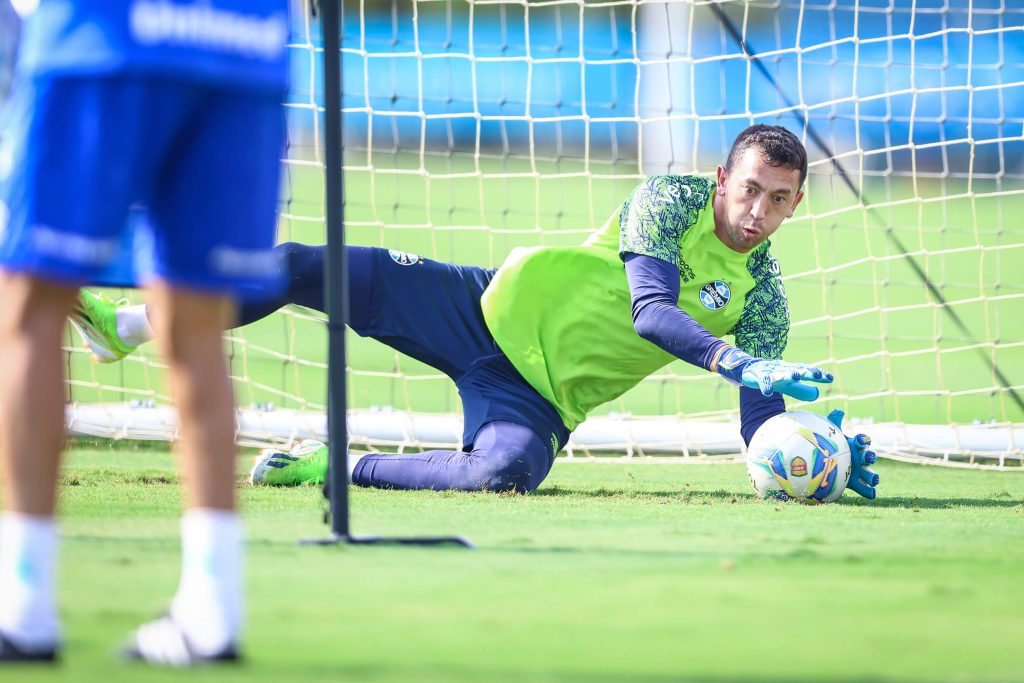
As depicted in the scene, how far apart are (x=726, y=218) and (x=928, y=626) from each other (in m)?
2.16

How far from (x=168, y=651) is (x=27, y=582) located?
0.21 meters

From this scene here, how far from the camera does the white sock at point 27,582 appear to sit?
1.78 meters

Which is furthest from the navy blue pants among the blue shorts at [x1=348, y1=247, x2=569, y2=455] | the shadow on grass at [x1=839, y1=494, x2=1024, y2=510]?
the shadow on grass at [x1=839, y1=494, x2=1024, y2=510]

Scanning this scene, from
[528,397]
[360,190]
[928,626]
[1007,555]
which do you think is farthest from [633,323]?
[360,190]

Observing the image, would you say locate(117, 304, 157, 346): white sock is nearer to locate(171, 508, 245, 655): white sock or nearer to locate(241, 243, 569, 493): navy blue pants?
locate(241, 243, 569, 493): navy blue pants

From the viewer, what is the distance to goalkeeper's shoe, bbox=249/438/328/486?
4145mm

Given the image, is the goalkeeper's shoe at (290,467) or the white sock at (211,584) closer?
the white sock at (211,584)

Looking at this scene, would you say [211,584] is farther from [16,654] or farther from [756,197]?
[756,197]

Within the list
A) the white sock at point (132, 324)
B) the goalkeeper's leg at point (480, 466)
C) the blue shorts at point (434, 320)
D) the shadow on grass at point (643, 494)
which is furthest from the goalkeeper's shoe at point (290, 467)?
the shadow on grass at point (643, 494)

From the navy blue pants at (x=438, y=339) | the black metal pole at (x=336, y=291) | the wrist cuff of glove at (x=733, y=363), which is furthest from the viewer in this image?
the navy blue pants at (x=438, y=339)

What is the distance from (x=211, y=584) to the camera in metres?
1.83

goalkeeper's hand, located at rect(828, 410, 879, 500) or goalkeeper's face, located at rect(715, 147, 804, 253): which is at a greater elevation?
goalkeeper's face, located at rect(715, 147, 804, 253)

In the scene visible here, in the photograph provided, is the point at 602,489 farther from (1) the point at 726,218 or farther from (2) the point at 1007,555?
(2) the point at 1007,555

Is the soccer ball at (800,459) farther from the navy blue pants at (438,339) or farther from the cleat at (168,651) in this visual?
the cleat at (168,651)
